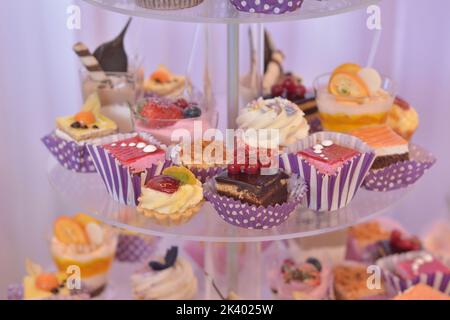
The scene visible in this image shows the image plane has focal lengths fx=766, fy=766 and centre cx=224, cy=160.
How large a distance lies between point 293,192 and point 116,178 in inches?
18.6

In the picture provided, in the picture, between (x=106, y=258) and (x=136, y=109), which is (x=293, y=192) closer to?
(x=136, y=109)

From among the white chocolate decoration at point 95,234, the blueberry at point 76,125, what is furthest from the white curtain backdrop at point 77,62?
the blueberry at point 76,125

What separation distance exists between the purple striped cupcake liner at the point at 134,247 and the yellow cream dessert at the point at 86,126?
0.59m

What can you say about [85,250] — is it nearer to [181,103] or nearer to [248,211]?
[181,103]

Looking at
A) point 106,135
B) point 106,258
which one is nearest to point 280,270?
point 106,258

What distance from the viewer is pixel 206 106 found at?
2.25 metres

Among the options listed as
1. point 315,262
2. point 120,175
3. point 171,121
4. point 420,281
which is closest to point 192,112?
point 171,121

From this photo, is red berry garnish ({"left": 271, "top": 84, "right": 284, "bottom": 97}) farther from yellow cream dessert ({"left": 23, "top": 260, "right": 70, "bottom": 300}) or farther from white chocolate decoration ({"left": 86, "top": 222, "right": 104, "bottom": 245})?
yellow cream dessert ({"left": 23, "top": 260, "right": 70, "bottom": 300})

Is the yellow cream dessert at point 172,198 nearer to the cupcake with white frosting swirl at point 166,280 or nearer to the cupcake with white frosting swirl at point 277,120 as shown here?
the cupcake with white frosting swirl at point 277,120

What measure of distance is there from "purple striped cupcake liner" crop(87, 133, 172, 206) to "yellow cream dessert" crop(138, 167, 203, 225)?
0.06 m

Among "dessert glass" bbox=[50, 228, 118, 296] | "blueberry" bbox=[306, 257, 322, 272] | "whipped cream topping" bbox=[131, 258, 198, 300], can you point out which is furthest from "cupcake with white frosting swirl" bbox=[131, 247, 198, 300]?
"blueberry" bbox=[306, 257, 322, 272]

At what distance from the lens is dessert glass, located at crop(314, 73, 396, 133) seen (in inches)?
90.0

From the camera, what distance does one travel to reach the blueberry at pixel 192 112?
2.16 m

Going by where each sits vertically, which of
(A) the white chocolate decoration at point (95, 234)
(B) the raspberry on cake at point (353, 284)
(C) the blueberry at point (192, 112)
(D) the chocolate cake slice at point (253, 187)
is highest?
(C) the blueberry at point (192, 112)
